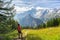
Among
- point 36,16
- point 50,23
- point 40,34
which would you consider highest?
point 36,16

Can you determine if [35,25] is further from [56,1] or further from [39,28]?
[56,1]

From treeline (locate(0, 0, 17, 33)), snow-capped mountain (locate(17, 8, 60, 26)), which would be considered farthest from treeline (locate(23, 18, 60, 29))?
treeline (locate(0, 0, 17, 33))

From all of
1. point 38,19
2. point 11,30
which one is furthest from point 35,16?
point 11,30

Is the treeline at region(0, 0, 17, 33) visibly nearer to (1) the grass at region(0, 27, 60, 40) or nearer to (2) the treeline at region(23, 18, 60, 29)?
(1) the grass at region(0, 27, 60, 40)

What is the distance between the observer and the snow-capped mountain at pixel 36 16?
7.96 metres

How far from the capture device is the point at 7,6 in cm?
789

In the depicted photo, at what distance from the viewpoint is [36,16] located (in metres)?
8.00

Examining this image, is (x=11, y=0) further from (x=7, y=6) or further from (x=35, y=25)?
(x=35, y=25)

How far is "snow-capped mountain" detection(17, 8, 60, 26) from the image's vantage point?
796 centimetres

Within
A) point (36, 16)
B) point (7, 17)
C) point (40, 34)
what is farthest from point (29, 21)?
point (7, 17)

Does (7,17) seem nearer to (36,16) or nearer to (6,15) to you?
(6,15)

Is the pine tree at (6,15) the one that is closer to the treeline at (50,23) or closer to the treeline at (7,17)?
the treeline at (7,17)

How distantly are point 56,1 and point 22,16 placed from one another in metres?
0.83

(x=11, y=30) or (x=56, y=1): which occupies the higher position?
(x=56, y=1)
